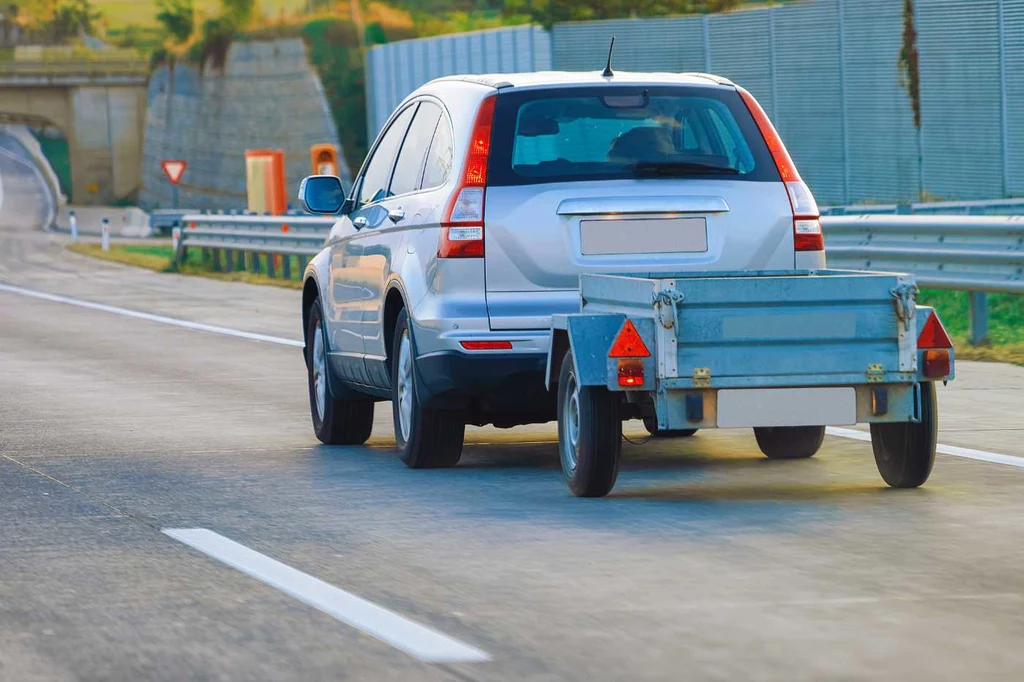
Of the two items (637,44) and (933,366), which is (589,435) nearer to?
(933,366)

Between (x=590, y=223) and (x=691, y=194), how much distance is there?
47 centimetres

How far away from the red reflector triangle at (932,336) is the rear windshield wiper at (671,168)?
5.36 feet

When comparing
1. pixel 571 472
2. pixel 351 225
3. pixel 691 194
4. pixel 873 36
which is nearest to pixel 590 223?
pixel 691 194

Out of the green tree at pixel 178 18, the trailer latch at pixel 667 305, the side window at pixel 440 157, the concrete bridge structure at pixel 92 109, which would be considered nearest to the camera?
the trailer latch at pixel 667 305

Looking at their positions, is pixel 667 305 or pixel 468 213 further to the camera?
pixel 468 213

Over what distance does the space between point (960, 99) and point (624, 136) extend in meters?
23.8

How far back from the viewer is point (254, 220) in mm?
Answer: 31828

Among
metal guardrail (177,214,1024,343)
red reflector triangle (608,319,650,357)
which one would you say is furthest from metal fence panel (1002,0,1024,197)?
red reflector triangle (608,319,650,357)

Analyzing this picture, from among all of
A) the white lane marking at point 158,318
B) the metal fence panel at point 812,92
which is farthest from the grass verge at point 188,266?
the metal fence panel at point 812,92

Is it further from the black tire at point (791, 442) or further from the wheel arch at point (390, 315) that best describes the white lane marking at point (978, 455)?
the wheel arch at point (390, 315)

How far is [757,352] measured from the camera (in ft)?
27.1

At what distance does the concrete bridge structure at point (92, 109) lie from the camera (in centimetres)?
10112

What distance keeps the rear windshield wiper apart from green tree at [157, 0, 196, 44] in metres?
79.1

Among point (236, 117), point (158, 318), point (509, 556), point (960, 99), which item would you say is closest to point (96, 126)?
point (236, 117)
